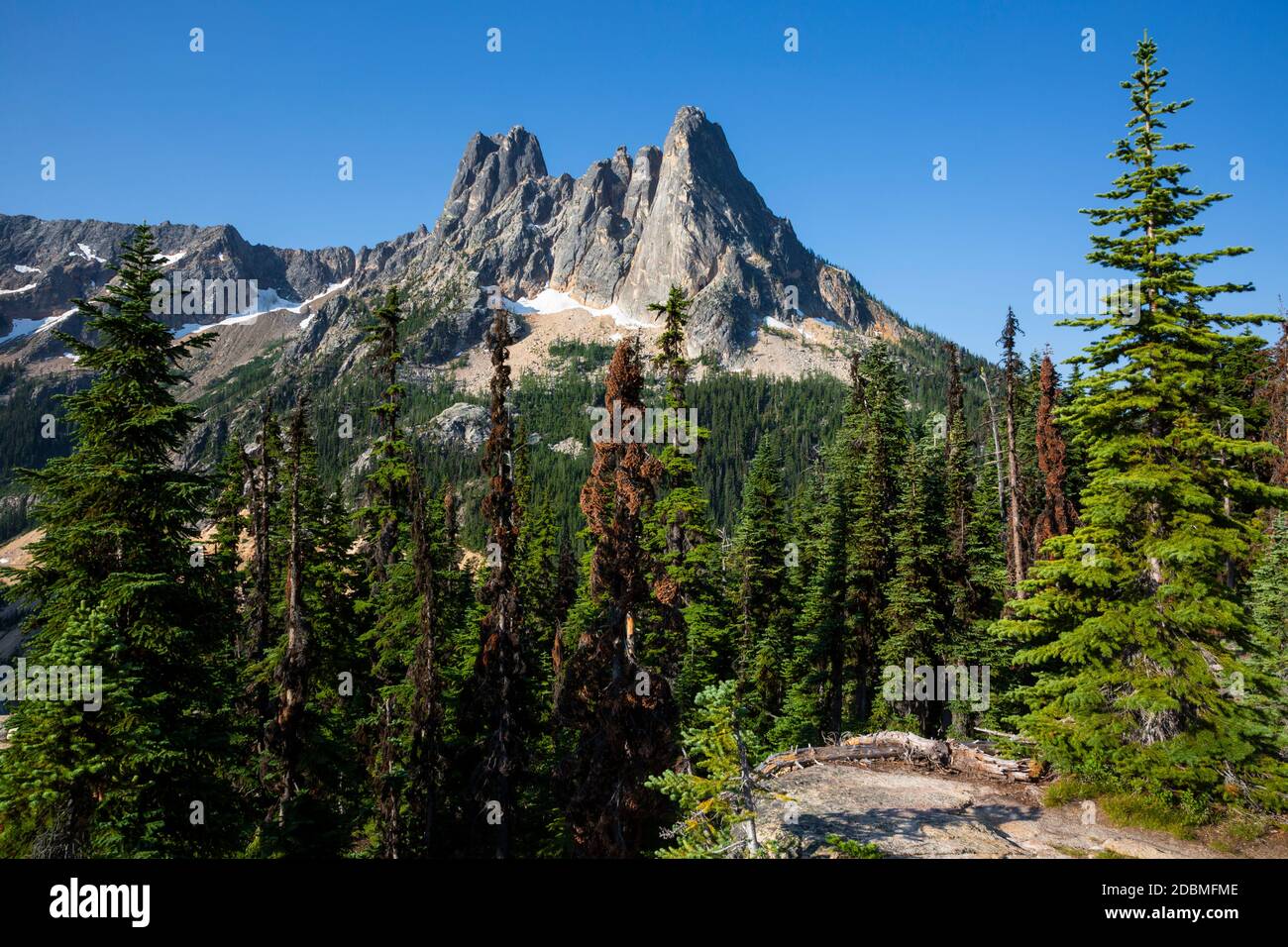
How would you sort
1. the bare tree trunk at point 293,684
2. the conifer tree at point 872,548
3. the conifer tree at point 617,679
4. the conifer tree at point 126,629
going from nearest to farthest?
the conifer tree at point 126,629
the conifer tree at point 617,679
the bare tree trunk at point 293,684
the conifer tree at point 872,548

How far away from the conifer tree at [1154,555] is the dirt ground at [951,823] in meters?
1.20

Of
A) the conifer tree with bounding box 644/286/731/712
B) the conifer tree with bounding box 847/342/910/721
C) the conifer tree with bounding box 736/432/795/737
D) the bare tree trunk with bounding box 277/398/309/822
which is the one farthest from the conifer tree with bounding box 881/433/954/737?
the bare tree trunk with bounding box 277/398/309/822

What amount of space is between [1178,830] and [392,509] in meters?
23.9

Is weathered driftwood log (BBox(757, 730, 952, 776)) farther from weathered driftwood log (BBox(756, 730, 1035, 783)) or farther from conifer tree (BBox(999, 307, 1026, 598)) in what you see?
conifer tree (BBox(999, 307, 1026, 598))

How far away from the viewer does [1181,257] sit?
15.4 metres

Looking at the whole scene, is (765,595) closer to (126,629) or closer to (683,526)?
(683,526)

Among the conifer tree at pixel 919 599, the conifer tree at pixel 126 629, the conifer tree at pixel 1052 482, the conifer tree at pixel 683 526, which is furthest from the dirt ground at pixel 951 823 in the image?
the conifer tree at pixel 1052 482

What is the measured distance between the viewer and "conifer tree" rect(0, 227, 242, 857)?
10836 mm

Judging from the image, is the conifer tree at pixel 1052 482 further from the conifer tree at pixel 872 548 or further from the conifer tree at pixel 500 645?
the conifer tree at pixel 500 645

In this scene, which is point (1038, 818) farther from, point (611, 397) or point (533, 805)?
point (533, 805)

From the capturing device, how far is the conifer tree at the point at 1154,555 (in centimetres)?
1437
